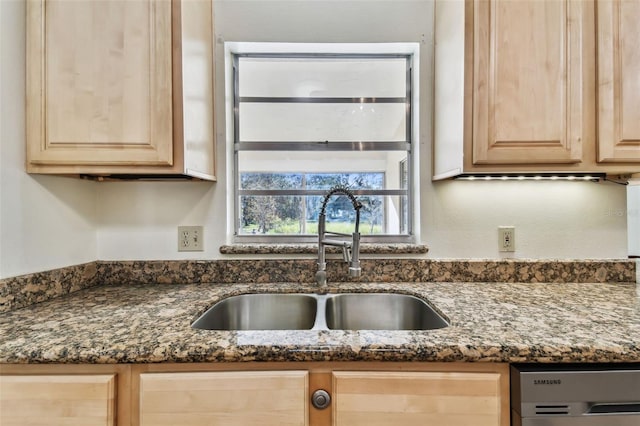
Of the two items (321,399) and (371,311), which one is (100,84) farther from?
(371,311)

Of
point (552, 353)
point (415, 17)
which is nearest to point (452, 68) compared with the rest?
point (415, 17)

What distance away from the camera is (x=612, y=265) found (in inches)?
53.5

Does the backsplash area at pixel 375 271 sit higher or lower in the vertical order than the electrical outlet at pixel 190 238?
lower

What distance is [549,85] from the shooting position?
1.08 meters

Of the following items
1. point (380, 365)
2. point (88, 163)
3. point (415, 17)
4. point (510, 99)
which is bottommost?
point (380, 365)

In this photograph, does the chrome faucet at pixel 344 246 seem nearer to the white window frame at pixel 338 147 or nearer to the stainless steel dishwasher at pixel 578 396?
the white window frame at pixel 338 147

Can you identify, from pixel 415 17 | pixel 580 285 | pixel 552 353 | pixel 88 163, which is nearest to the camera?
pixel 552 353

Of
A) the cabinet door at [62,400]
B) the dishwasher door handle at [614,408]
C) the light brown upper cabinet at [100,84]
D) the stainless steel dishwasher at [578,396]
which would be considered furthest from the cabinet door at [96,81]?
the dishwasher door handle at [614,408]

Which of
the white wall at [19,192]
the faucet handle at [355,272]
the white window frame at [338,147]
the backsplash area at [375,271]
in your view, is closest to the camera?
the white wall at [19,192]

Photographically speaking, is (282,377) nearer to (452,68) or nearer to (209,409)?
(209,409)

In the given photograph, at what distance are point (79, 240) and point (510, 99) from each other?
5.93 ft

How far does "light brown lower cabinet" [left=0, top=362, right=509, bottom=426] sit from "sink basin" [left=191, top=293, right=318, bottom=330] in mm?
483

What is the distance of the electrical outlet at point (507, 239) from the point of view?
4.59 feet

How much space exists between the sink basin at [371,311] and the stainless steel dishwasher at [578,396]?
0.52 meters
